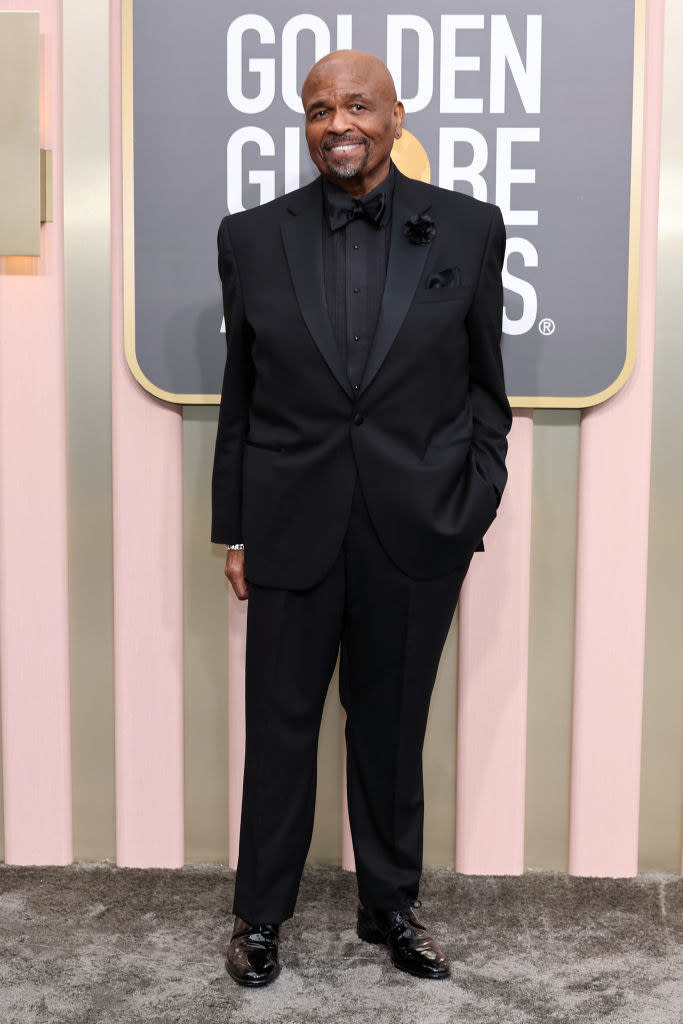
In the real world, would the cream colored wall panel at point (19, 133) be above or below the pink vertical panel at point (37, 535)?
above

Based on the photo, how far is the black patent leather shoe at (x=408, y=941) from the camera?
2115 millimetres

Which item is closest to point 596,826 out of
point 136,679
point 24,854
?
point 136,679

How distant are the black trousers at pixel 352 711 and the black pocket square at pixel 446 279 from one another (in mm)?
398

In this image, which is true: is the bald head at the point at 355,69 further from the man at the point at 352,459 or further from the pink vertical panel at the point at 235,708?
the pink vertical panel at the point at 235,708

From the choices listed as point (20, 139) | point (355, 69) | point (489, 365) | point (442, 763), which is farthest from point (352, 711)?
point (20, 139)

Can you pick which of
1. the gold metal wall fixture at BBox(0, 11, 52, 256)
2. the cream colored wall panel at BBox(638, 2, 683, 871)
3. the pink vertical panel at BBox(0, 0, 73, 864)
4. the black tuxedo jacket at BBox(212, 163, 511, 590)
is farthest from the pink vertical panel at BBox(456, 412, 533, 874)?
the gold metal wall fixture at BBox(0, 11, 52, 256)

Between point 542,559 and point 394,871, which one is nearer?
point 394,871

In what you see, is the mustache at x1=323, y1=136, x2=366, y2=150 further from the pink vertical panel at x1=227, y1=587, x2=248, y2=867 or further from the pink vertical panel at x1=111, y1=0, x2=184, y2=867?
the pink vertical panel at x1=227, y1=587, x2=248, y2=867

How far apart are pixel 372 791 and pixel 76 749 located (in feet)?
2.43

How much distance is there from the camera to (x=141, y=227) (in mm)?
2355

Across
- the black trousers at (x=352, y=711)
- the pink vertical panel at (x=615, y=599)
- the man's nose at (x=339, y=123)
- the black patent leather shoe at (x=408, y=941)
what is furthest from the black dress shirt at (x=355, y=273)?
the black patent leather shoe at (x=408, y=941)

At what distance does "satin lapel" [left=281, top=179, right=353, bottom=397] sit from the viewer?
1.98 meters

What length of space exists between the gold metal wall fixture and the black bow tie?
0.69 m

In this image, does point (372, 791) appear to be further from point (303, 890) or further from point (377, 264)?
point (377, 264)
